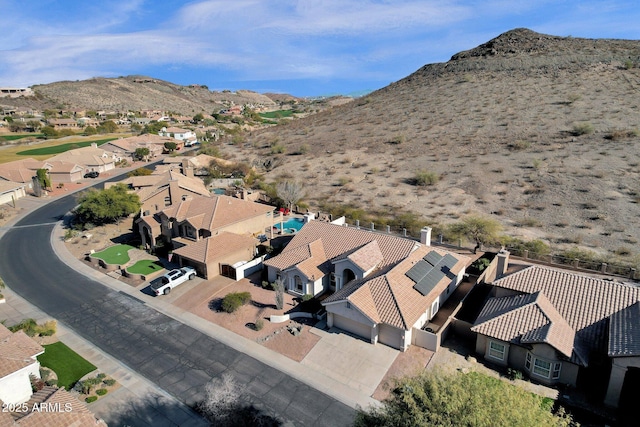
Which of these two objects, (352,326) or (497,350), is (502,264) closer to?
(497,350)

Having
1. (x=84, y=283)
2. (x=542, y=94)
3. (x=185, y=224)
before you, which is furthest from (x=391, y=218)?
(x=542, y=94)

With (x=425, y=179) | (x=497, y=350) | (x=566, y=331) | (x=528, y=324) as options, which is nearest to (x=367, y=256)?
(x=497, y=350)

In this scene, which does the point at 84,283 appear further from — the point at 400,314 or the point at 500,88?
the point at 500,88

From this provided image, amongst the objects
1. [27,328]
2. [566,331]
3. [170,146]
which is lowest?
[27,328]

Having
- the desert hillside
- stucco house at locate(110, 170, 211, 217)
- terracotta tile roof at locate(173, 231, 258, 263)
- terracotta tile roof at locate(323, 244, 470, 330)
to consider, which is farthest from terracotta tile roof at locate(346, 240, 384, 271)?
stucco house at locate(110, 170, 211, 217)

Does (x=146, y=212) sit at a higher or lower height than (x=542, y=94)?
lower
